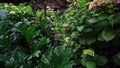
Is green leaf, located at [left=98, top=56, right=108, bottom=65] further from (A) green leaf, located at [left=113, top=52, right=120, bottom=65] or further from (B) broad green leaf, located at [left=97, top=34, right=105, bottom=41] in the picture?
(B) broad green leaf, located at [left=97, top=34, right=105, bottom=41]

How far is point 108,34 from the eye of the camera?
9.16 feet

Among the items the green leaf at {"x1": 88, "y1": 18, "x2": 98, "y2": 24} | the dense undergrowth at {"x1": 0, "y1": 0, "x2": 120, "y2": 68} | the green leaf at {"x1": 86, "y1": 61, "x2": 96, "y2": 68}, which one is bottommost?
the green leaf at {"x1": 86, "y1": 61, "x2": 96, "y2": 68}

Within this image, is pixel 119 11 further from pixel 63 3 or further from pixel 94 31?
pixel 63 3

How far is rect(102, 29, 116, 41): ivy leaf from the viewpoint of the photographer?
2.76m

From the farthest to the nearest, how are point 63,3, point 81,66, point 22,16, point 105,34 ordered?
point 63,3
point 22,16
point 81,66
point 105,34

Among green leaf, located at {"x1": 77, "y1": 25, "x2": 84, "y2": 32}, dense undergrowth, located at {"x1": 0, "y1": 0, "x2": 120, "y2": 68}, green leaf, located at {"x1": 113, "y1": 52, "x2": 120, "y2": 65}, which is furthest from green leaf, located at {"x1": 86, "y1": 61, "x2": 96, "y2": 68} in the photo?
green leaf, located at {"x1": 77, "y1": 25, "x2": 84, "y2": 32}

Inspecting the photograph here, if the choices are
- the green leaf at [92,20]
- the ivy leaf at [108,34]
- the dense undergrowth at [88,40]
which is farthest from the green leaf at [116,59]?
the green leaf at [92,20]

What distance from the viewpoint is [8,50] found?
9.36 ft

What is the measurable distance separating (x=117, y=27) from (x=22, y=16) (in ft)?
6.82

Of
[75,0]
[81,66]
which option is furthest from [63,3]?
[81,66]

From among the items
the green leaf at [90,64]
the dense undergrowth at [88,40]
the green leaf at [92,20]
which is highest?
the green leaf at [92,20]

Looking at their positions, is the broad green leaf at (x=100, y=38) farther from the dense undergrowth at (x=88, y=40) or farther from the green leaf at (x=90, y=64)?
the green leaf at (x=90, y=64)

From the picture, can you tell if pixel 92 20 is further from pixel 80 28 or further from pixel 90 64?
pixel 90 64

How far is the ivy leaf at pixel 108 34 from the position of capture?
9.07 feet
